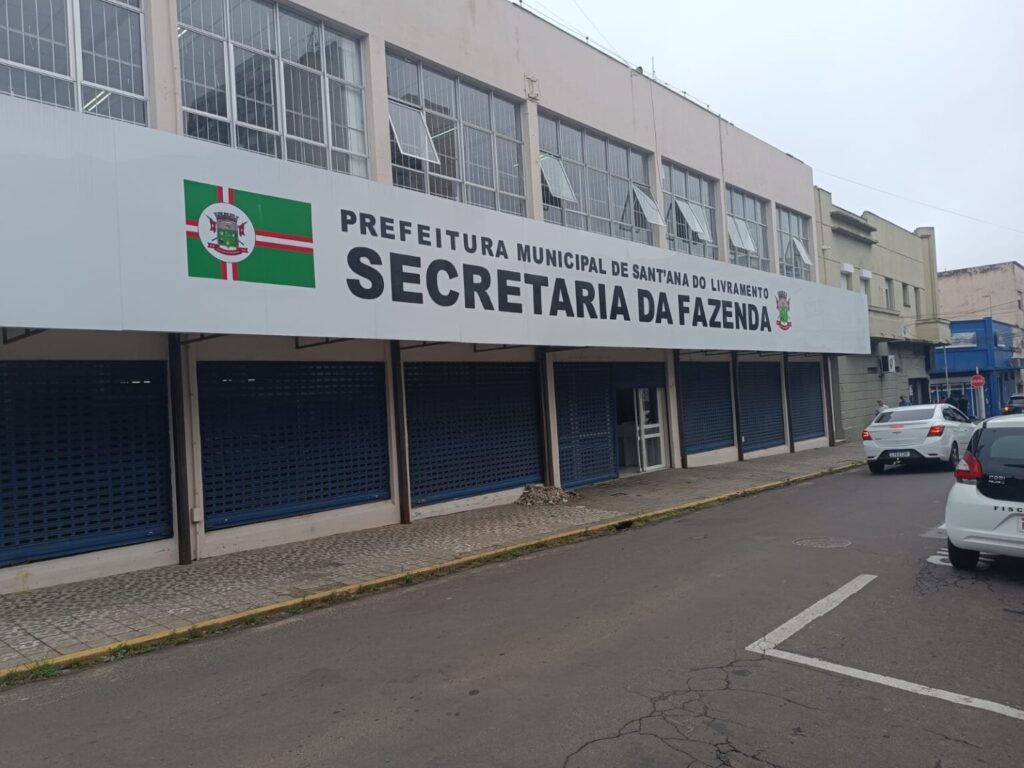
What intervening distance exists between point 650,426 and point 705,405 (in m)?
2.36

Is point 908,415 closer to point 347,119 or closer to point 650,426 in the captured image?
point 650,426

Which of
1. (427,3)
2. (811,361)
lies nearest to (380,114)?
(427,3)

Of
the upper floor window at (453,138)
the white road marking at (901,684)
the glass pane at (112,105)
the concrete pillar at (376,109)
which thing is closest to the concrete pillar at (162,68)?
the glass pane at (112,105)

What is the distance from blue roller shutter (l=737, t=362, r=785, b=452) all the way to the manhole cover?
11.6 meters

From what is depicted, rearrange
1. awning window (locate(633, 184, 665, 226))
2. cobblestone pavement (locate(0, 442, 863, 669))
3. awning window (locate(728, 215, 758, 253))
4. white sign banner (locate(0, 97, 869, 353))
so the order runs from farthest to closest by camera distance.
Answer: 1. awning window (locate(728, 215, 758, 253))
2. awning window (locate(633, 184, 665, 226))
3. white sign banner (locate(0, 97, 869, 353))
4. cobblestone pavement (locate(0, 442, 863, 669))

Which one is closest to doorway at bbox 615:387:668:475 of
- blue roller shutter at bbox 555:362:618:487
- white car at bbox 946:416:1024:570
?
blue roller shutter at bbox 555:362:618:487

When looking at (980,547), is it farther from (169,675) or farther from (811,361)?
(811,361)

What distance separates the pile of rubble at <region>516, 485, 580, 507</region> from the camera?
13547 mm

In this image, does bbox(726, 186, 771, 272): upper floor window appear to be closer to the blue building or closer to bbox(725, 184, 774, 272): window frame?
bbox(725, 184, 774, 272): window frame

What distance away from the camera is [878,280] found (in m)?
29.6

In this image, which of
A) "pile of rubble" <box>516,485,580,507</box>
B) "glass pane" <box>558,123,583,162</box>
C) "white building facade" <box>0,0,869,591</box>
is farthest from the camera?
"glass pane" <box>558,123,583,162</box>

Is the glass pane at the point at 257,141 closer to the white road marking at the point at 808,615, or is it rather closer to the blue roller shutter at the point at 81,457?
the blue roller shutter at the point at 81,457

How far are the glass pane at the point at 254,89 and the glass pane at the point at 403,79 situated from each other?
6.96ft

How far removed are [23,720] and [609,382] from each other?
1293 centimetres
